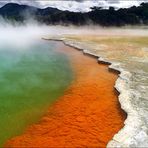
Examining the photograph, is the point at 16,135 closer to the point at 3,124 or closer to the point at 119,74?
the point at 3,124

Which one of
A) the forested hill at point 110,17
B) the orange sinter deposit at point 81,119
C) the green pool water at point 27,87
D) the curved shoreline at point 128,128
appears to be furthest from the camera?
the forested hill at point 110,17

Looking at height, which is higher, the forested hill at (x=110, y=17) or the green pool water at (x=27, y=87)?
the forested hill at (x=110, y=17)

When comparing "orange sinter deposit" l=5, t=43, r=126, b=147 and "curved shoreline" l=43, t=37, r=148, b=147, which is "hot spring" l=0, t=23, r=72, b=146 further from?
"curved shoreline" l=43, t=37, r=148, b=147

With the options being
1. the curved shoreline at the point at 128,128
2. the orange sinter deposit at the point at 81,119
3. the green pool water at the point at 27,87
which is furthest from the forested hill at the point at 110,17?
the curved shoreline at the point at 128,128

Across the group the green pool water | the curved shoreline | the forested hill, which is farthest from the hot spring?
the forested hill

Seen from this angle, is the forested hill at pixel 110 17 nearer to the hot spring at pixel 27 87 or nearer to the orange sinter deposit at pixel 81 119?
the hot spring at pixel 27 87

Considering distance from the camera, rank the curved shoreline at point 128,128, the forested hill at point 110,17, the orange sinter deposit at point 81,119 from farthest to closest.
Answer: the forested hill at point 110,17 → the orange sinter deposit at point 81,119 → the curved shoreline at point 128,128

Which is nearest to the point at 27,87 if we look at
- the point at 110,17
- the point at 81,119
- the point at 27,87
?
the point at 27,87
